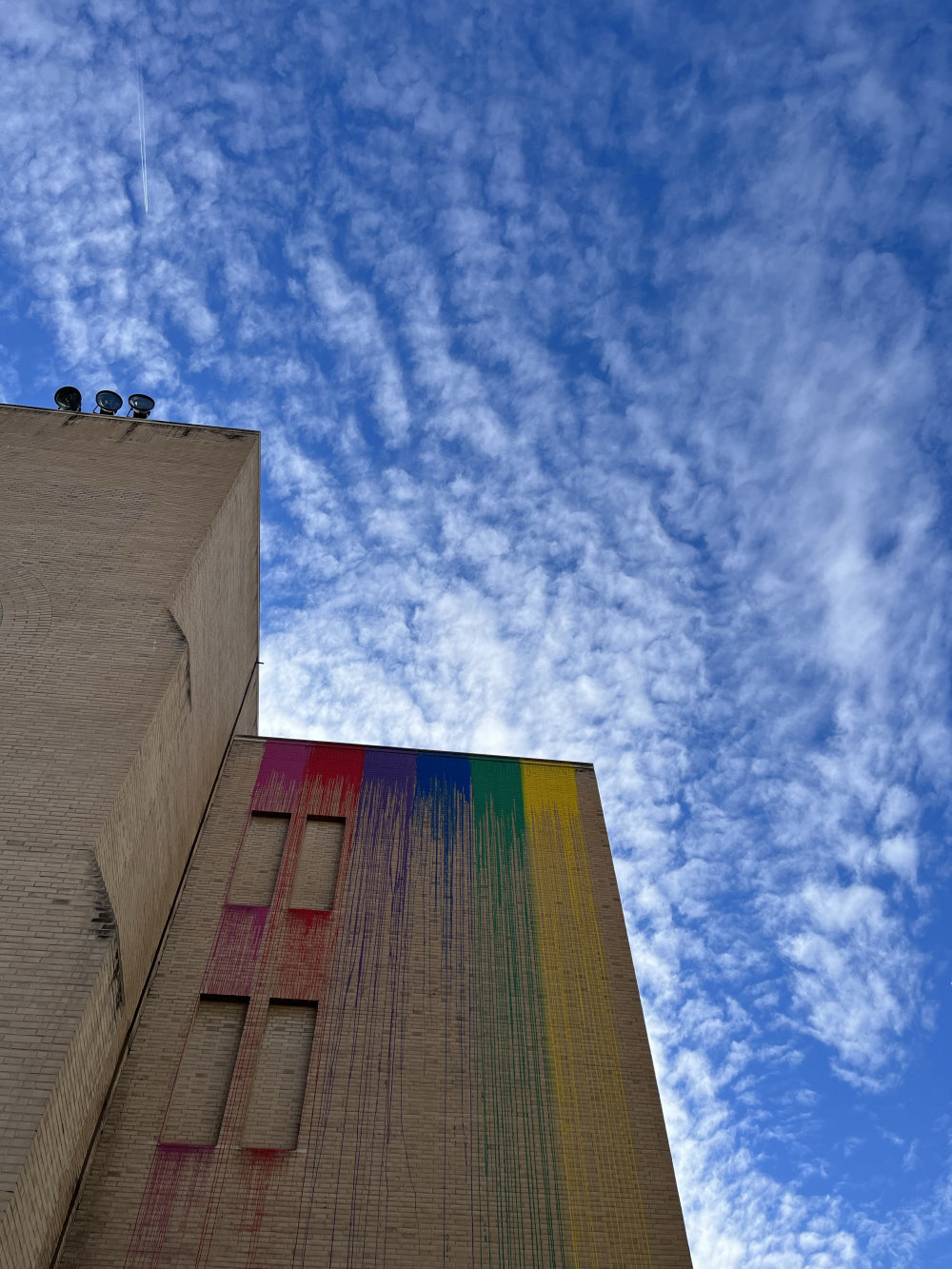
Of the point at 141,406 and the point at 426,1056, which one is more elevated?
the point at 141,406

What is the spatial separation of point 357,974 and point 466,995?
5.47 ft

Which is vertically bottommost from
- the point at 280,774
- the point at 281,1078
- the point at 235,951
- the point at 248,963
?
the point at 281,1078

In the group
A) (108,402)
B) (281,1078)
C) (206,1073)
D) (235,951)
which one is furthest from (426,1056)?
(108,402)

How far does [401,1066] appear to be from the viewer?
11.4 metres

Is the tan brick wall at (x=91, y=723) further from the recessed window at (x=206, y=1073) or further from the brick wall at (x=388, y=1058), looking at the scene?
the recessed window at (x=206, y=1073)

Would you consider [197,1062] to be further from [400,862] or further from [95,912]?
[400,862]

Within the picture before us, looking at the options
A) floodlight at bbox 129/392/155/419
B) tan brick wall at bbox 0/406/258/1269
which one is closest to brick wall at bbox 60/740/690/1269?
tan brick wall at bbox 0/406/258/1269

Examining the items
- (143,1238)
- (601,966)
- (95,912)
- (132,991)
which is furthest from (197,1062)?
(601,966)

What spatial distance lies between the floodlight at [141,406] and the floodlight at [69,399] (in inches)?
42.7

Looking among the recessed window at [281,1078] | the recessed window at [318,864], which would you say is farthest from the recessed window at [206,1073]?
the recessed window at [318,864]

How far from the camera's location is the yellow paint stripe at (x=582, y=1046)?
10172 millimetres

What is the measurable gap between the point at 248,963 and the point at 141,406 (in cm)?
1261

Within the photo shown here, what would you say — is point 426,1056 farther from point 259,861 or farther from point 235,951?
point 259,861

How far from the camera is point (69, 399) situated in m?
18.4
